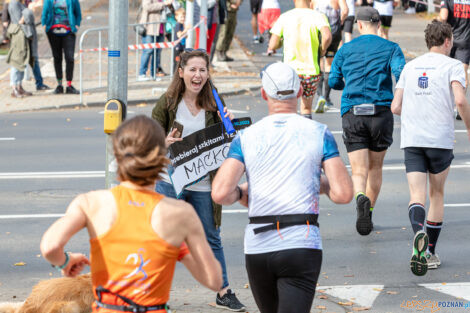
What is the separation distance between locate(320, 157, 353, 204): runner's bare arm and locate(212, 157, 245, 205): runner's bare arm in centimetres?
45

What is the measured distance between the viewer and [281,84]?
15.6 ft

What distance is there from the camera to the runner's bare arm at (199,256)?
11.9 ft

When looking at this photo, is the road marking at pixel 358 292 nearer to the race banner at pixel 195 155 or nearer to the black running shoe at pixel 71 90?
the race banner at pixel 195 155

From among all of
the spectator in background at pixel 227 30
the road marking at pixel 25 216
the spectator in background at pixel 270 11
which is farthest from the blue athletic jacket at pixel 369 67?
the spectator in background at pixel 227 30

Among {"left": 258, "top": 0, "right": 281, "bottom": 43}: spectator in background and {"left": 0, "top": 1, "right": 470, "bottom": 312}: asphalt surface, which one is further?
{"left": 258, "top": 0, "right": 281, "bottom": 43}: spectator in background

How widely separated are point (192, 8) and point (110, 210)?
15553 mm

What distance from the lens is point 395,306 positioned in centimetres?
688

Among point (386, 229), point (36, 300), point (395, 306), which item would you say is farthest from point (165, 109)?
point (386, 229)

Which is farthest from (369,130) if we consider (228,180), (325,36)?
(228,180)

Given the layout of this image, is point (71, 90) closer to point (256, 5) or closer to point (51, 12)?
point (51, 12)

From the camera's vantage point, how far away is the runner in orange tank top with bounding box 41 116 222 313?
3.57 meters

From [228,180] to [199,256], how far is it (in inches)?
40.7

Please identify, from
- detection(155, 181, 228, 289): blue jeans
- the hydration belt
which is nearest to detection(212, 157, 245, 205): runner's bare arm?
the hydration belt

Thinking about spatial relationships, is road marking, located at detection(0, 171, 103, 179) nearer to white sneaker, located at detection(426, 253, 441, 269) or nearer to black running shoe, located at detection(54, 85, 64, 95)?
white sneaker, located at detection(426, 253, 441, 269)
